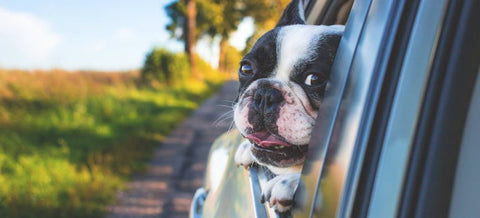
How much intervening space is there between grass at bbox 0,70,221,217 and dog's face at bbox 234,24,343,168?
3.37 meters

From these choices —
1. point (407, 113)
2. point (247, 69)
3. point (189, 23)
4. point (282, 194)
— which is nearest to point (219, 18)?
point (247, 69)

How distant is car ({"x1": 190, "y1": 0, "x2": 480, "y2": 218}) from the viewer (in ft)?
2.48

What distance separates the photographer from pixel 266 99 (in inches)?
55.7

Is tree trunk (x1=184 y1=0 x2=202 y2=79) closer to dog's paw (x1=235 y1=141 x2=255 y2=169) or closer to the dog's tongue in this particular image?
dog's paw (x1=235 y1=141 x2=255 y2=169)

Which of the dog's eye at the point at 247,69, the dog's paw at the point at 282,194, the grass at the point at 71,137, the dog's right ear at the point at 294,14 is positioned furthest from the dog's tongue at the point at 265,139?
the grass at the point at 71,137

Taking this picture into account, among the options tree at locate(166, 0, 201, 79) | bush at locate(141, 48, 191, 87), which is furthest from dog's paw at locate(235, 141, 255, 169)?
tree at locate(166, 0, 201, 79)

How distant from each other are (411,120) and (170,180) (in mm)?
5322

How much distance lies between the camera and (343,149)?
2.91 feet

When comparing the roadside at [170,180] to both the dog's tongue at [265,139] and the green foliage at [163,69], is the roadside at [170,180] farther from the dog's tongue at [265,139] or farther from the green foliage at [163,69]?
the green foliage at [163,69]

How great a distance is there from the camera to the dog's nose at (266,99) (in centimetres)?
140

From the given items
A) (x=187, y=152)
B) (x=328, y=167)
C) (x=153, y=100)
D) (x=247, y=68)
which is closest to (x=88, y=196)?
(x=187, y=152)

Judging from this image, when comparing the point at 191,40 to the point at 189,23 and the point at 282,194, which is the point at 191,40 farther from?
the point at 282,194

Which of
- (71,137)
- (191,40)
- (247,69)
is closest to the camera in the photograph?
(247,69)

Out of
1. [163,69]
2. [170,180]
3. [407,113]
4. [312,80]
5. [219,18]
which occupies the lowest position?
[170,180]
